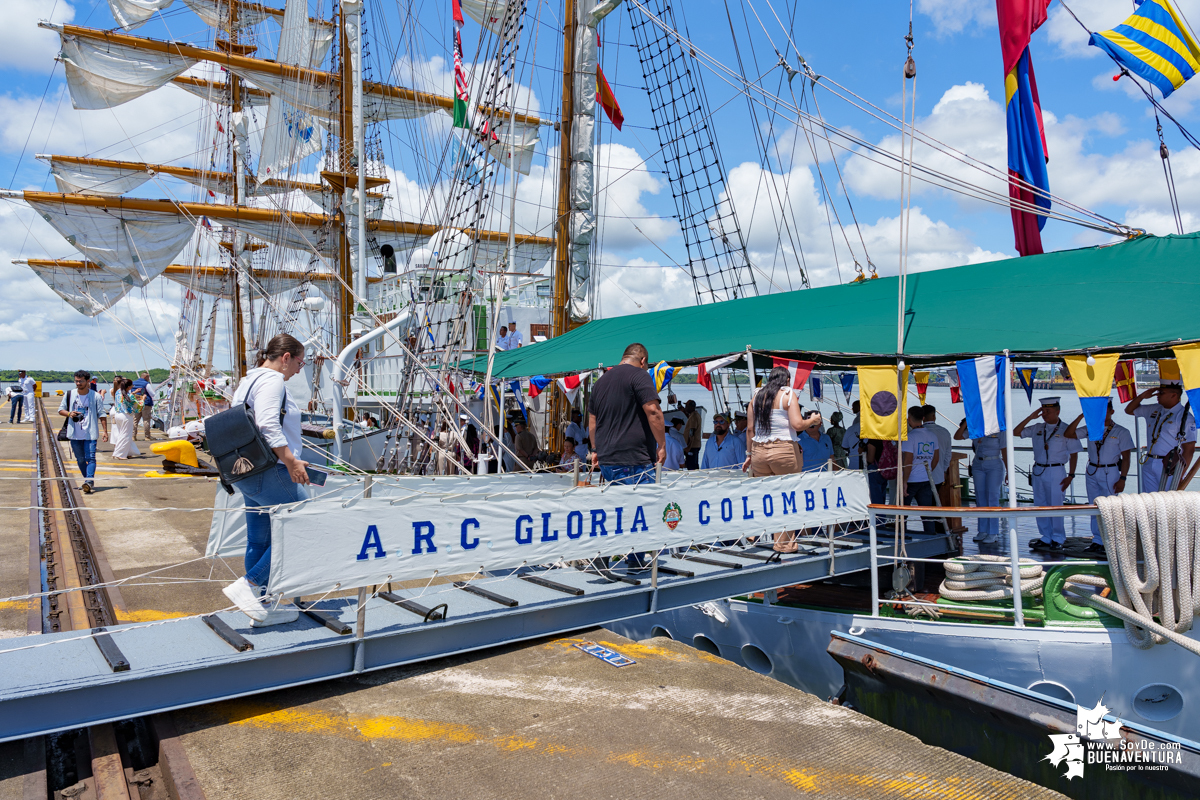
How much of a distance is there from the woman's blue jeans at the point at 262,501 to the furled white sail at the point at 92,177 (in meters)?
31.9

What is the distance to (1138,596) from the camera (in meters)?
4.88

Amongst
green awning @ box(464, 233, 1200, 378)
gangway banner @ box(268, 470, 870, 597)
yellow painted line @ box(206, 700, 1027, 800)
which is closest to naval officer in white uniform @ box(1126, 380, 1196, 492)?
green awning @ box(464, 233, 1200, 378)

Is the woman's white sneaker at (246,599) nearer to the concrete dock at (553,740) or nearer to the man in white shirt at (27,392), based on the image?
the concrete dock at (553,740)

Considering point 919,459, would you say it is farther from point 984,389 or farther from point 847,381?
point 847,381

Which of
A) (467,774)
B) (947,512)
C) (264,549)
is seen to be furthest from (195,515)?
(947,512)

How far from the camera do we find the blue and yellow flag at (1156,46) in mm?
7816

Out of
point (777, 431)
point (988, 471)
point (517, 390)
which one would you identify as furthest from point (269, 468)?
point (517, 390)

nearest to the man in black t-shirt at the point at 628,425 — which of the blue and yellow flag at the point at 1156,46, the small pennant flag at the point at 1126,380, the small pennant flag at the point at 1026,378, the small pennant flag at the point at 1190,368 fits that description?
the small pennant flag at the point at 1190,368

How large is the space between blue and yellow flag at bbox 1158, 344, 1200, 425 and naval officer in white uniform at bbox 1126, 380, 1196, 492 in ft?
5.88

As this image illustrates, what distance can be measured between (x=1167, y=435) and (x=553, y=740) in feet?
22.9

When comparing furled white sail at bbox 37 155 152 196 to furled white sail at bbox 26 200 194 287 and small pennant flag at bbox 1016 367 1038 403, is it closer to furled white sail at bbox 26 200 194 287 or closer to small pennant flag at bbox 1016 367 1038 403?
furled white sail at bbox 26 200 194 287

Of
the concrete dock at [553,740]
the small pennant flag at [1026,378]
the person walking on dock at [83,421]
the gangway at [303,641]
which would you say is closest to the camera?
the concrete dock at [553,740]

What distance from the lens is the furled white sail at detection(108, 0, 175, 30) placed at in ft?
95.2

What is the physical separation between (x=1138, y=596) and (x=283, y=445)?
212 inches
